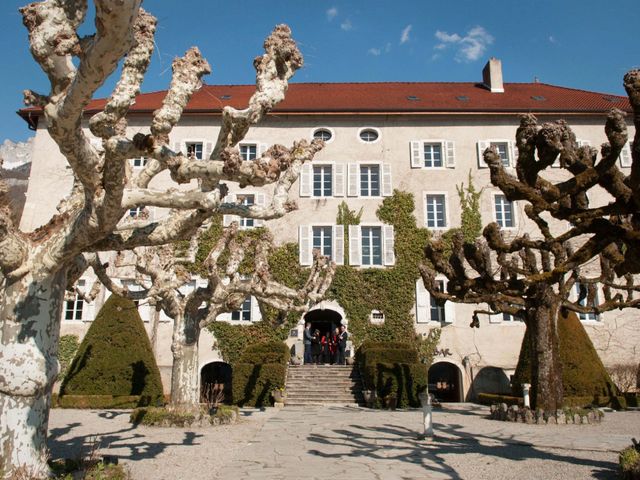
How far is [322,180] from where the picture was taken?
73.2 feet

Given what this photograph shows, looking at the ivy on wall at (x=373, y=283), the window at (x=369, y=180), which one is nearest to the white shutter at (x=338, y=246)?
the ivy on wall at (x=373, y=283)

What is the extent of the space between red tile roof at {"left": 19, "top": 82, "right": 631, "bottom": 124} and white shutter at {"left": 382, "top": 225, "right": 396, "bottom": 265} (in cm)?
520

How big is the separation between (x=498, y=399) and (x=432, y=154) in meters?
10.7

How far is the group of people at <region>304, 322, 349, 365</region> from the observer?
65.0ft

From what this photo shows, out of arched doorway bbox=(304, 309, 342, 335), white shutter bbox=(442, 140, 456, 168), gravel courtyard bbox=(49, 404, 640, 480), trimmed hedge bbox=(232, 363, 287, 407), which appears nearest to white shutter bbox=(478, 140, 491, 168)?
white shutter bbox=(442, 140, 456, 168)

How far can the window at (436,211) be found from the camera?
21.8m

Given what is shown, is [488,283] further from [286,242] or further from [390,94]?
[390,94]

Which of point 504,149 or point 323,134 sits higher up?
point 323,134

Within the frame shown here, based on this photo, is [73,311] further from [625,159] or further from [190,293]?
[625,159]

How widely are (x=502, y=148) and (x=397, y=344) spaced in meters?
9.99

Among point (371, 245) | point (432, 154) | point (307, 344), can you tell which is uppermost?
point (432, 154)

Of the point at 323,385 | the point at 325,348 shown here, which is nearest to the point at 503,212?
the point at 325,348

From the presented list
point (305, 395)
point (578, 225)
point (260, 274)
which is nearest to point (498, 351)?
point (305, 395)

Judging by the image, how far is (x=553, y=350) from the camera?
12.3m
